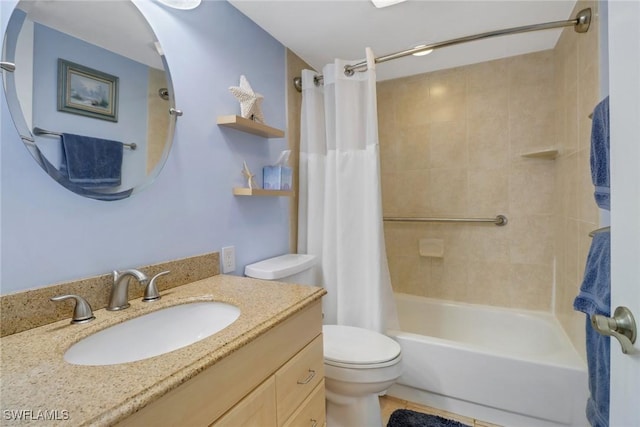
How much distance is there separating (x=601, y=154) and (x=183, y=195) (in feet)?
4.90

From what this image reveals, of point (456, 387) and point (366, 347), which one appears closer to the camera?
point (366, 347)

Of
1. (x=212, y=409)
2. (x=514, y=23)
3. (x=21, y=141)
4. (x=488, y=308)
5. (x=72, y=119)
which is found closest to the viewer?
(x=212, y=409)

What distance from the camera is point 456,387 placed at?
5.37 feet

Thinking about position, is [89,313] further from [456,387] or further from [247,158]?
[456,387]

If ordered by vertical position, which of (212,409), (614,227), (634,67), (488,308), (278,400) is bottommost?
(488,308)

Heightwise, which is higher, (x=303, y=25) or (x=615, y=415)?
(x=303, y=25)

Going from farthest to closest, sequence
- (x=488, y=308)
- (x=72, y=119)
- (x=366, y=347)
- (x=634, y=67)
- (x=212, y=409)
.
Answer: (x=488, y=308), (x=366, y=347), (x=72, y=119), (x=212, y=409), (x=634, y=67)

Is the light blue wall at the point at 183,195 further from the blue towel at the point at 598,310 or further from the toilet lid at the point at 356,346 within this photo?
the blue towel at the point at 598,310

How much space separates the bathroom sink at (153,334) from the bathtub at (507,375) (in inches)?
46.4

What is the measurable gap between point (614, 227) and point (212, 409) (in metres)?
0.91

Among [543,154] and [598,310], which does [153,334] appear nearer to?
[598,310]

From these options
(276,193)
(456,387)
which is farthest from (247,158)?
(456,387)

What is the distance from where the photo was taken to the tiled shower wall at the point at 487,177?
75.5 inches

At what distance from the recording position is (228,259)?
4.70ft
